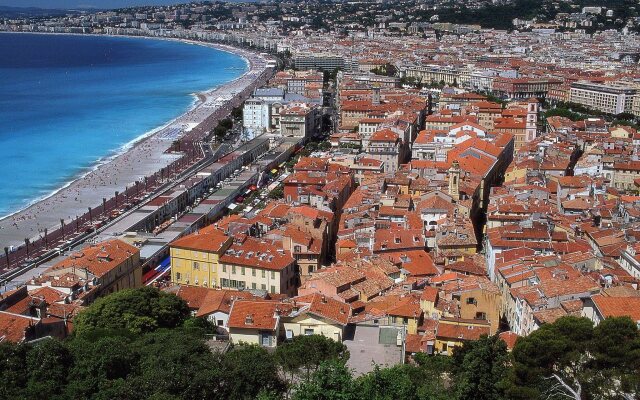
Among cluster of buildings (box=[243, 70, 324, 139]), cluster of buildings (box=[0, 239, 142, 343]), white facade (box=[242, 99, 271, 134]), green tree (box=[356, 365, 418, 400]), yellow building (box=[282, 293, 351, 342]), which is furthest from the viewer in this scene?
white facade (box=[242, 99, 271, 134])

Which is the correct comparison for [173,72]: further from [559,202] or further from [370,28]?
[559,202]

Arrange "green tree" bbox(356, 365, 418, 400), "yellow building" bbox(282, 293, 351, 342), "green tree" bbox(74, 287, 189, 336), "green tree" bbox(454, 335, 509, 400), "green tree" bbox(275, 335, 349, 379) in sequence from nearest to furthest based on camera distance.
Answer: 1. "green tree" bbox(356, 365, 418, 400)
2. "green tree" bbox(454, 335, 509, 400)
3. "green tree" bbox(275, 335, 349, 379)
4. "yellow building" bbox(282, 293, 351, 342)
5. "green tree" bbox(74, 287, 189, 336)

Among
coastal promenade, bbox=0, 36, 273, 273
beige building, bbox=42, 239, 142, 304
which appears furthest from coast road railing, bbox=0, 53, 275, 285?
beige building, bbox=42, 239, 142, 304

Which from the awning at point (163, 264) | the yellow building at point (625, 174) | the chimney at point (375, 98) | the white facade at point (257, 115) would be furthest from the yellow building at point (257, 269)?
Result: the chimney at point (375, 98)

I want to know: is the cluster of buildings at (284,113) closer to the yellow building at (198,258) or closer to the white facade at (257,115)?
the white facade at (257,115)

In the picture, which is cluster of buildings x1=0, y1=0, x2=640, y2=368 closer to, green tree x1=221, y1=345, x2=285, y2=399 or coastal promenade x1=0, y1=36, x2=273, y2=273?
green tree x1=221, y1=345, x2=285, y2=399

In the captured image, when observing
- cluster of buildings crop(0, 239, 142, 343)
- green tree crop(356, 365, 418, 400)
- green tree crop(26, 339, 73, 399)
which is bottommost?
cluster of buildings crop(0, 239, 142, 343)

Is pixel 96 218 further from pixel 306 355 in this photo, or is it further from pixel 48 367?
pixel 306 355

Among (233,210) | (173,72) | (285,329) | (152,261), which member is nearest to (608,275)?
(285,329)
